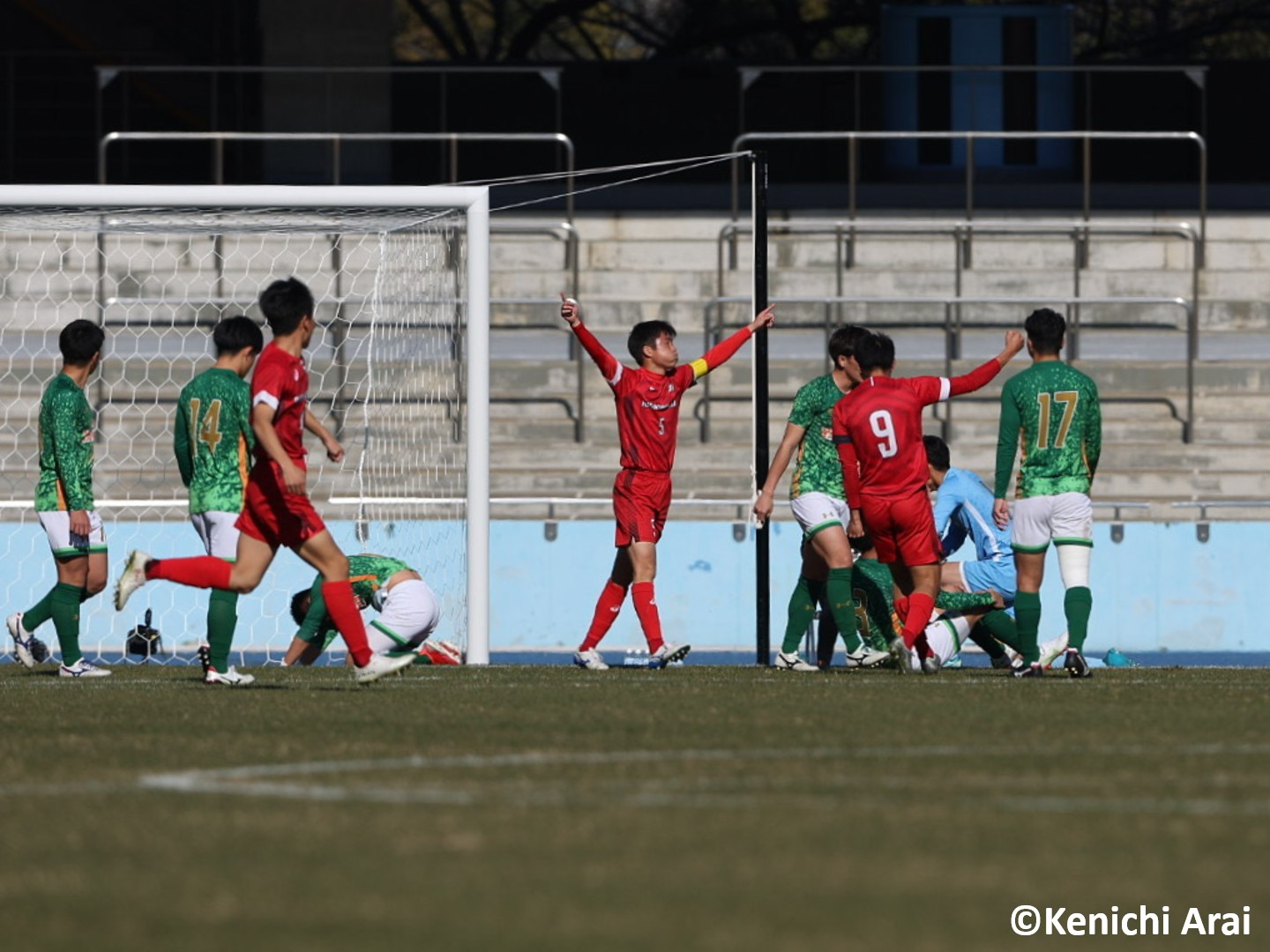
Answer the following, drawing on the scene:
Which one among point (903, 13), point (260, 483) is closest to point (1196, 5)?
point (903, 13)

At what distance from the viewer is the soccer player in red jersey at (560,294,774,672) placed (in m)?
10.4

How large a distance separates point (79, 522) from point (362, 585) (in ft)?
4.34

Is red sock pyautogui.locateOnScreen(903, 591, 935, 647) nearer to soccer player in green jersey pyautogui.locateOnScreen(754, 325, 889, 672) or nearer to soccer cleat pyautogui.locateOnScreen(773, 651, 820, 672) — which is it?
soccer player in green jersey pyautogui.locateOnScreen(754, 325, 889, 672)

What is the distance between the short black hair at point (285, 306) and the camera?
28.6 feet

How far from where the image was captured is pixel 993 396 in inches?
665

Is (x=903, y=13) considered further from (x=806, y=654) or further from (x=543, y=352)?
(x=806, y=654)

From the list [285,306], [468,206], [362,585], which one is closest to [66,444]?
[362,585]

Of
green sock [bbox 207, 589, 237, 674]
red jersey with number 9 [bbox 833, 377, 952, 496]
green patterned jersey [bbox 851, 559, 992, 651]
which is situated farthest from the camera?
green patterned jersey [bbox 851, 559, 992, 651]

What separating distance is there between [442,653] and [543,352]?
23.5 feet

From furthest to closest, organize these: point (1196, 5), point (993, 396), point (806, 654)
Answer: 1. point (1196, 5)
2. point (993, 396)
3. point (806, 654)

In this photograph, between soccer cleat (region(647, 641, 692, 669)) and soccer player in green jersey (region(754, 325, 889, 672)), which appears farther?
soccer cleat (region(647, 641, 692, 669))

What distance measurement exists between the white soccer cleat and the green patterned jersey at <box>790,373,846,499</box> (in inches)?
106

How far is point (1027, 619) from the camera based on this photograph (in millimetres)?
9961

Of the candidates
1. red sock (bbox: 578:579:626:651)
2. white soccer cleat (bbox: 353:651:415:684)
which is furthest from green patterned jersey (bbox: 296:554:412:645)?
white soccer cleat (bbox: 353:651:415:684)
